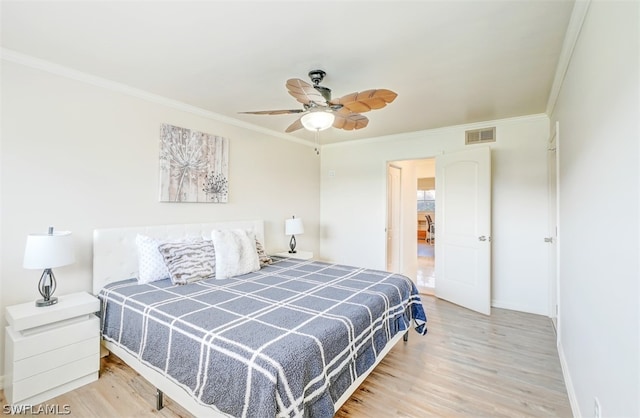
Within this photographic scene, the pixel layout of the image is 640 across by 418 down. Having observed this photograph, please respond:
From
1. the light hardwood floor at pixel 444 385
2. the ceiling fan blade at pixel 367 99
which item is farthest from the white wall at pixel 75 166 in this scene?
the ceiling fan blade at pixel 367 99

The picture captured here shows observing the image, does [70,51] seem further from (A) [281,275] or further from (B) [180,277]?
(A) [281,275]

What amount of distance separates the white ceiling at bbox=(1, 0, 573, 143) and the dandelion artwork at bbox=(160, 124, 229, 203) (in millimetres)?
463

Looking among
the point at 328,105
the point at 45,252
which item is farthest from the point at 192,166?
the point at 328,105

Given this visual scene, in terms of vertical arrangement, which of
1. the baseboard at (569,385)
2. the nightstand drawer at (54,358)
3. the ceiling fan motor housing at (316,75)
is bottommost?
the baseboard at (569,385)

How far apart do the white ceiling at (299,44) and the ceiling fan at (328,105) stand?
12.0 inches

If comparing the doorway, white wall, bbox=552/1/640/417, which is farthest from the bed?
the doorway

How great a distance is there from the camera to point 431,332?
3.08 m

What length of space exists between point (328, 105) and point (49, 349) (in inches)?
104

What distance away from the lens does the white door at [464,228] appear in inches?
143

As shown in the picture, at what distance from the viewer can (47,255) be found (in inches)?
80.7

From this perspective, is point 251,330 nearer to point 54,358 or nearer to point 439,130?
point 54,358

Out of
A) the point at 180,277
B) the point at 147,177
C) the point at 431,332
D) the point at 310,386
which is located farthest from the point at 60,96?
the point at 431,332

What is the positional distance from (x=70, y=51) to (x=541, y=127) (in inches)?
191

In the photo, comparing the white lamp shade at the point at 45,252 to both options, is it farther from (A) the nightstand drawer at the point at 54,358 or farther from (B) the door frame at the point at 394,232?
(B) the door frame at the point at 394,232
